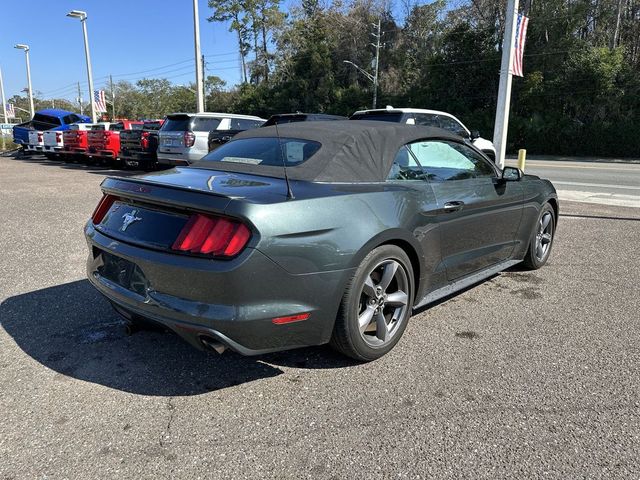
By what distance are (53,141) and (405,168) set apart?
68.3 feet

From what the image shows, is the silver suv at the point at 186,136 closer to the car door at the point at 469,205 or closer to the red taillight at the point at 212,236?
the car door at the point at 469,205

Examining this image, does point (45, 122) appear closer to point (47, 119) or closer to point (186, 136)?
point (47, 119)

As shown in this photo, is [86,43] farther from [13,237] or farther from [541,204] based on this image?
[541,204]

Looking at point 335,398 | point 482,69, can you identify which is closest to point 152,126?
point 335,398

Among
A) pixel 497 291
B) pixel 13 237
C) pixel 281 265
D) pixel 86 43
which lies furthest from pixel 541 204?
pixel 86 43

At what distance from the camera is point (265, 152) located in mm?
3922

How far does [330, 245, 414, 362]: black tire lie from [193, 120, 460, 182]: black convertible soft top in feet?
1.89

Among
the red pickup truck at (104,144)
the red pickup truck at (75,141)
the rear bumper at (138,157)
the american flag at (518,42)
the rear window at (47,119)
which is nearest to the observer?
the american flag at (518,42)

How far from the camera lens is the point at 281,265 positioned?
8.94 ft

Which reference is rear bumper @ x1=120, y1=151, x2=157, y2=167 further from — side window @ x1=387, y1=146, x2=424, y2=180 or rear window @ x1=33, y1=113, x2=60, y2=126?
side window @ x1=387, y1=146, x2=424, y2=180

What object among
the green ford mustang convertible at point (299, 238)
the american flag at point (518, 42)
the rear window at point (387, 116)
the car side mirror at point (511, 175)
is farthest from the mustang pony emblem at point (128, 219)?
the american flag at point (518, 42)

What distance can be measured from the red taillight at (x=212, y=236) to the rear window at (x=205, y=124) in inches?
433

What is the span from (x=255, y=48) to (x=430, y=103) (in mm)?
35139

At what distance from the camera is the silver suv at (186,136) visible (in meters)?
13.0
